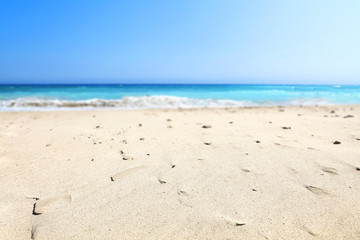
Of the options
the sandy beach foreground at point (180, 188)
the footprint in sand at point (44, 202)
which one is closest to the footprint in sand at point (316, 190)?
the sandy beach foreground at point (180, 188)

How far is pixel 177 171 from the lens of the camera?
93.7 inches

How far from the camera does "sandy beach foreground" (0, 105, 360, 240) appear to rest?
152 centimetres

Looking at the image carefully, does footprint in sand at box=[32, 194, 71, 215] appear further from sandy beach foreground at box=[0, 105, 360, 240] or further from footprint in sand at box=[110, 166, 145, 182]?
footprint in sand at box=[110, 166, 145, 182]

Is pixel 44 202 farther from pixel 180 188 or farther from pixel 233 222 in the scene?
pixel 233 222

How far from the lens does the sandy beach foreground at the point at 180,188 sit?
1.52 m

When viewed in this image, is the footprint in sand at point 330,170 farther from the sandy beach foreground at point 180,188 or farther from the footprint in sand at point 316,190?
the footprint in sand at point 316,190

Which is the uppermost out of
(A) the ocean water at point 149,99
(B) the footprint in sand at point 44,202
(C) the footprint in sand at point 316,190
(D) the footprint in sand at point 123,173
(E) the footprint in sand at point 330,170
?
(A) the ocean water at point 149,99

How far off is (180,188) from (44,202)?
1184mm

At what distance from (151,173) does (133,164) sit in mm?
345

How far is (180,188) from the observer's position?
2033mm

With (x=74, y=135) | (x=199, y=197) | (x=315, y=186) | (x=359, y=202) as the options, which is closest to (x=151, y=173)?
(x=199, y=197)

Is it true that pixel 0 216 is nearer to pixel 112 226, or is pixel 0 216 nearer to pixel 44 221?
pixel 44 221

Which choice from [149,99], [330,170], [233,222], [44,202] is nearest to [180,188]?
[233,222]

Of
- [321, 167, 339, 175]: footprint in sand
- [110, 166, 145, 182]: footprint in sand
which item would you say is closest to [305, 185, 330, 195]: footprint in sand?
[321, 167, 339, 175]: footprint in sand
